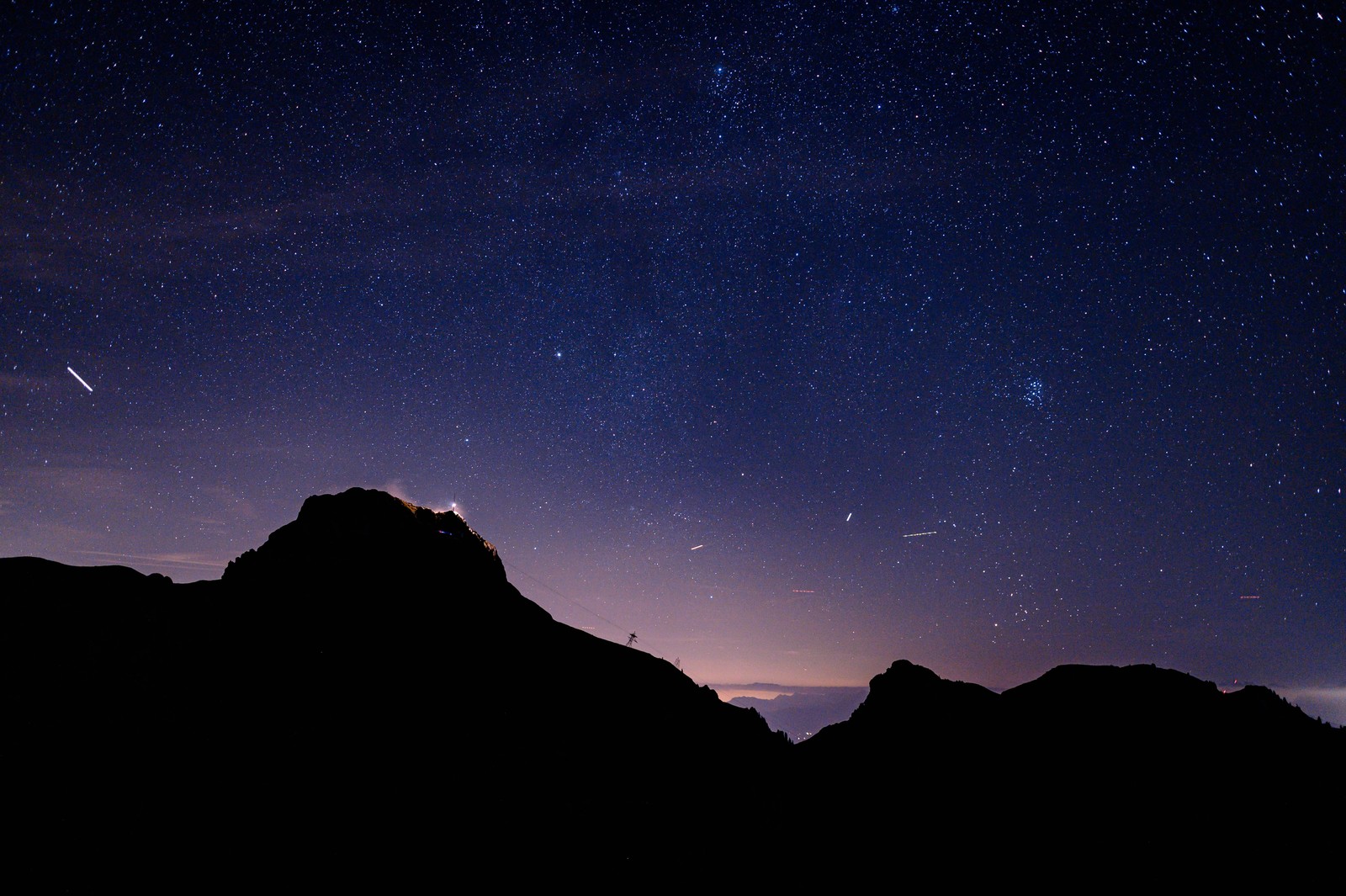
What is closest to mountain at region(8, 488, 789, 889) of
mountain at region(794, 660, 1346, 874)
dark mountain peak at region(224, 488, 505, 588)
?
dark mountain peak at region(224, 488, 505, 588)

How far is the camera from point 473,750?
81.8ft

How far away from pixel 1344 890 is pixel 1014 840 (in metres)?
9.44

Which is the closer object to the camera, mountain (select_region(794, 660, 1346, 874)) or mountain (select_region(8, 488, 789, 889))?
mountain (select_region(8, 488, 789, 889))

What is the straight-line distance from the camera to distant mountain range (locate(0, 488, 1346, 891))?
21203 mm

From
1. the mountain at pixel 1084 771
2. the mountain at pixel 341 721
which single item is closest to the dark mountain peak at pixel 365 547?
the mountain at pixel 341 721

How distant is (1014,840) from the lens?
85.5 feet

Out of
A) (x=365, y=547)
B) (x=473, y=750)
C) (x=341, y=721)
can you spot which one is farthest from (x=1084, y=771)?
(x=365, y=547)

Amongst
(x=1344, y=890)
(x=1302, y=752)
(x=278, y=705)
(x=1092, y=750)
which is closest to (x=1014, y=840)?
(x=1092, y=750)

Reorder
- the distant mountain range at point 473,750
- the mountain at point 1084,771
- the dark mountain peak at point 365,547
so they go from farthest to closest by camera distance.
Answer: the dark mountain peak at point 365,547 < the mountain at point 1084,771 < the distant mountain range at point 473,750

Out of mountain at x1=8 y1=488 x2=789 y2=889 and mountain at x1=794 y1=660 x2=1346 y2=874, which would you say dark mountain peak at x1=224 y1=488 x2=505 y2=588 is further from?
mountain at x1=794 y1=660 x2=1346 y2=874

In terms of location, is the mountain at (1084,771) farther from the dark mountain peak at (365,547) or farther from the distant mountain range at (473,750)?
the dark mountain peak at (365,547)

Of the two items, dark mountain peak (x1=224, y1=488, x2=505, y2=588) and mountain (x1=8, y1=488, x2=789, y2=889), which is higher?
dark mountain peak (x1=224, y1=488, x2=505, y2=588)

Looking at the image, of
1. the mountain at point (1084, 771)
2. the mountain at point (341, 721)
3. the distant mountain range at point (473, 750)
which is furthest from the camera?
the mountain at point (1084, 771)

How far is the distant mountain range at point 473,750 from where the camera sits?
21.2m
